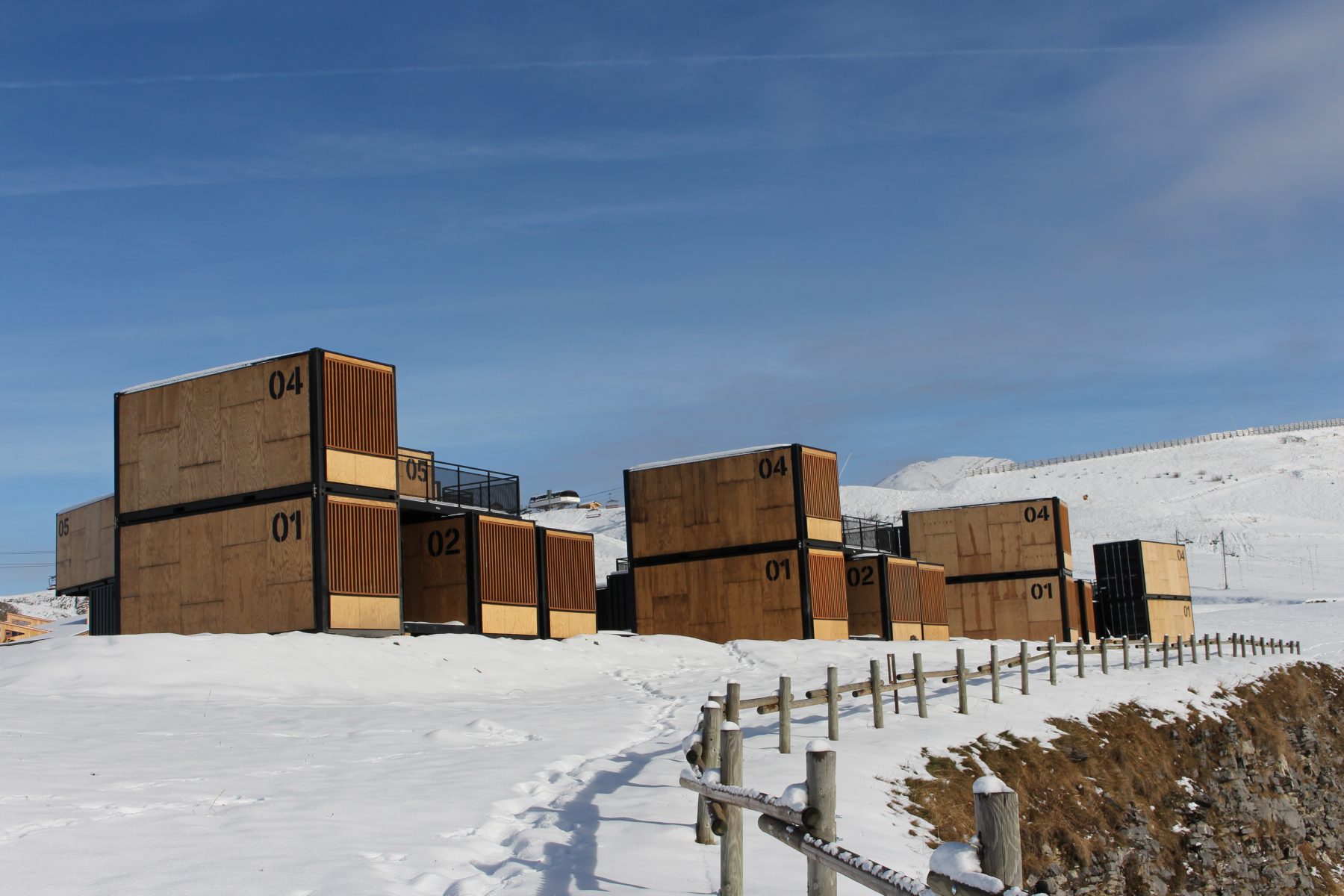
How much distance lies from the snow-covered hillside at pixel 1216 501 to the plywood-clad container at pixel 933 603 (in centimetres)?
3546

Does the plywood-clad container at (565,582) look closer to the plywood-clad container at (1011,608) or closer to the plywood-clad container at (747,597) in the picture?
the plywood-clad container at (747,597)

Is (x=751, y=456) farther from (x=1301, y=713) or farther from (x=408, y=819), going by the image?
(x=408, y=819)

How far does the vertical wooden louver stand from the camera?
126 ft

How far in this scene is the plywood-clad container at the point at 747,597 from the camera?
123 feet

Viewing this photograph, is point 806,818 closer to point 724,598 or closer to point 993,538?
point 724,598

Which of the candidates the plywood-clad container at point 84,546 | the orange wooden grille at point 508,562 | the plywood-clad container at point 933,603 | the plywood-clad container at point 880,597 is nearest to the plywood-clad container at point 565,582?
the orange wooden grille at point 508,562

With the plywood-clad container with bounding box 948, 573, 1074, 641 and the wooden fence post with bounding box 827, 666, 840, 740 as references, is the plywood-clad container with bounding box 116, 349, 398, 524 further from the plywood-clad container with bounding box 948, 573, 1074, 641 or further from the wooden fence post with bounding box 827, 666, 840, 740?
the plywood-clad container with bounding box 948, 573, 1074, 641

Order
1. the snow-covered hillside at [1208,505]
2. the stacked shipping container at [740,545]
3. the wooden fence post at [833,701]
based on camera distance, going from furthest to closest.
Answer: the snow-covered hillside at [1208,505]
the stacked shipping container at [740,545]
the wooden fence post at [833,701]

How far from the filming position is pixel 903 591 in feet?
146

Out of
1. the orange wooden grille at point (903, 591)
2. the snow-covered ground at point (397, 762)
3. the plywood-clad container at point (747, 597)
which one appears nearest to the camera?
the snow-covered ground at point (397, 762)

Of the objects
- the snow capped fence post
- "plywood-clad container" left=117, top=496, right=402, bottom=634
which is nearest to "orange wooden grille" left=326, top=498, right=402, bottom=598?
"plywood-clad container" left=117, top=496, right=402, bottom=634

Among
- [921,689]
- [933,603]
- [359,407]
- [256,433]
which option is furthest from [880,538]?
[921,689]

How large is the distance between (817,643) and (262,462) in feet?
54.8

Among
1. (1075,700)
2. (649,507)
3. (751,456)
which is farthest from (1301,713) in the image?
(649,507)
